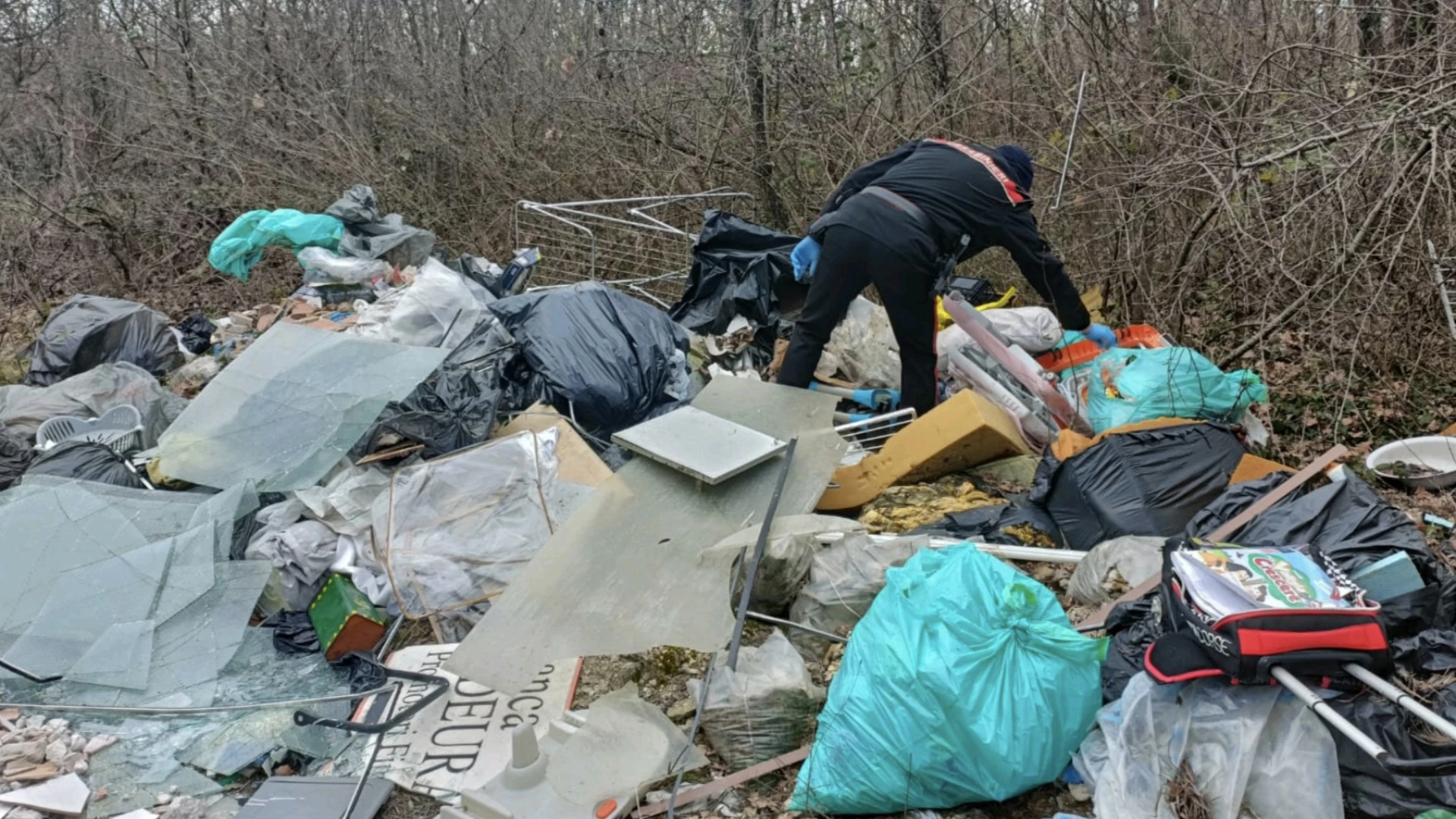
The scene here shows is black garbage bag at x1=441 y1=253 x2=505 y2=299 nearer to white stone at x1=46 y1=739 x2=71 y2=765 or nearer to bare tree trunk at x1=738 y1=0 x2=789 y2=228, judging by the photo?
bare tree trunk at x1=738 y1=0 x2=789 y2=228

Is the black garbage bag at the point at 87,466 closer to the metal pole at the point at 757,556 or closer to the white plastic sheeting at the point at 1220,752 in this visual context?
Answer: the metal pole at the point at 757,556

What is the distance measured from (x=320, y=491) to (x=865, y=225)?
232 cm

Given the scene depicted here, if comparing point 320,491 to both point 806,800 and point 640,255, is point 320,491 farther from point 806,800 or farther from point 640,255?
point 640,255

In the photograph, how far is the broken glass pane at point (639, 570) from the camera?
2746 millimetres

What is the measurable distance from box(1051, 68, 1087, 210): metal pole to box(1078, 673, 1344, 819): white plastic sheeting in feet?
10.5

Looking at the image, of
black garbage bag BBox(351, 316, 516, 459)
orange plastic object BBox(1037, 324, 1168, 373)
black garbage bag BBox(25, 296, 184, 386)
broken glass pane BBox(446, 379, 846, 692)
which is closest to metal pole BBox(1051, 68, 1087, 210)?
orange plastic object BBox(1037, 324, 1168, 373)

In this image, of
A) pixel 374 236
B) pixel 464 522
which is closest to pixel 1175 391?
pixel 464 522

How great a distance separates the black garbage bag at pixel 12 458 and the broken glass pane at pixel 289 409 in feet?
2.18

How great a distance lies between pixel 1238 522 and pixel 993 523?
2.67ft

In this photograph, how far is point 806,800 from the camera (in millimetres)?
2406

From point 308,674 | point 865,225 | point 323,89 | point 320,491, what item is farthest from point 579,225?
point 323,89

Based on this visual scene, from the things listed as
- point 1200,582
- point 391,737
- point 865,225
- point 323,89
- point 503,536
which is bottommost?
point 391,737

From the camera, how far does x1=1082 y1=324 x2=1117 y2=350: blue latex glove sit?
4.35 m

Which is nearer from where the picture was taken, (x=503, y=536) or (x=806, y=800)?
(x=806, y=800)
